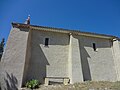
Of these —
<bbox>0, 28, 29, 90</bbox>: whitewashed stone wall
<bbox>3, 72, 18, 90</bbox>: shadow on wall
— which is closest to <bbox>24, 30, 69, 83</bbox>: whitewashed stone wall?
<bbox>0, 28, 29, 90</bbox>: whitewashed stone wall

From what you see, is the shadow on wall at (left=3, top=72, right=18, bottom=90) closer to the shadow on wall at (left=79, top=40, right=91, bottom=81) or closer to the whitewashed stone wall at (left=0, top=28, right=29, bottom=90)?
the whitewashed stone wall at (left=0, top=28, right=29, bottom=90)

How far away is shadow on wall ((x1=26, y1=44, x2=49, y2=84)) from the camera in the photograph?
14344mm

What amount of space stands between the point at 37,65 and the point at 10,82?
3.31m

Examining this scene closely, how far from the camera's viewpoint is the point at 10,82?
40.6 ft

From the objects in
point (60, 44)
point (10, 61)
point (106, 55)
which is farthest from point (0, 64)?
point (106, 55)

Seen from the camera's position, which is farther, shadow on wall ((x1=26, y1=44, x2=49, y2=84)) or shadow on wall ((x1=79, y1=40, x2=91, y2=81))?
shadow on wall ((x1=79, y1=40, x2=91, y2=81))

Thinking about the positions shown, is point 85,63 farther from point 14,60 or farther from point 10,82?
point 10,82

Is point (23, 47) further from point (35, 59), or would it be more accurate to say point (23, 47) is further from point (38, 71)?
point (38, 71)

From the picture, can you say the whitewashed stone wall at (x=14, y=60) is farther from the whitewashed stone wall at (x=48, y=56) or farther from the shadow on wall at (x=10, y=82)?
the whitewashed stone wall at (x=48, y=56)

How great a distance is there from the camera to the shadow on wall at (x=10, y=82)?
40.2 ft

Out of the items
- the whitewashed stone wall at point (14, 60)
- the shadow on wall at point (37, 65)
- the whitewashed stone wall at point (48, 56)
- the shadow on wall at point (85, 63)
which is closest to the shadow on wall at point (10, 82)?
the whitewashed stone wall at point (14, 60)

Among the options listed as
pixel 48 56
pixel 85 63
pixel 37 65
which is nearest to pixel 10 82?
pixel 37 65

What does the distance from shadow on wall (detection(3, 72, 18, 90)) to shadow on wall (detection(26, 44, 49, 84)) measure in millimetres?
1607

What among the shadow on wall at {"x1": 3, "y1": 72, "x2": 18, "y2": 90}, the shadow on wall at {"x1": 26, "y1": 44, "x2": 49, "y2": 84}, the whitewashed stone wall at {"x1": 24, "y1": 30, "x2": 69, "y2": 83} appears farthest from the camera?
the whitewashed stone wall at {"x1": 24, "y1": 30, "x2": 69, "y2": 83}
